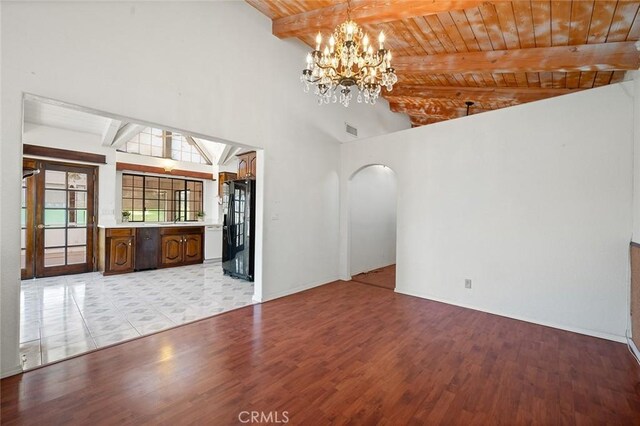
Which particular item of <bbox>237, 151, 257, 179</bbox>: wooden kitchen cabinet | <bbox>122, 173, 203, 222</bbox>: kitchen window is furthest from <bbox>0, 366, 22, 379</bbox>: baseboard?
<bbox>122, 173, 203, 222</bbox>: kitchen window

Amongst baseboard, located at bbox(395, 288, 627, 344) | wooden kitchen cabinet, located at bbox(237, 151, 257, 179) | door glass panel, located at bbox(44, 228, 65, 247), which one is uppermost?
wooden kitchen cabinet, located at bbox(237, 151, 257, 179)

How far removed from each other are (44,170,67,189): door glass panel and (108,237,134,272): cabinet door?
151 centimetres

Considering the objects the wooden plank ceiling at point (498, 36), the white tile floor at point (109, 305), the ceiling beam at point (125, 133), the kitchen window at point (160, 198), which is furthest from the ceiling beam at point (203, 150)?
the wooden plank ceiling at point (498, 36)

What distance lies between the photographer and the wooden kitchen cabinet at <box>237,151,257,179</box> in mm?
5441

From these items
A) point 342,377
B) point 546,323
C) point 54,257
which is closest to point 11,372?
point 342,377

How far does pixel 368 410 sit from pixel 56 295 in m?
5.04

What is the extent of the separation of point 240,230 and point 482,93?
5319 millimetres

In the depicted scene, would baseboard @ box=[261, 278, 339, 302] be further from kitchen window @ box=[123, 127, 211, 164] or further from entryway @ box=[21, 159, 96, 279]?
kitchen window @ box=[123, 127, 211, 164]

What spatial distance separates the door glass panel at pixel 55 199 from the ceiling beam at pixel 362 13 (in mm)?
5380

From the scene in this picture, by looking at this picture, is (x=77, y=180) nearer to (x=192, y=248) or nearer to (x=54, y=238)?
(x=54, y=238)

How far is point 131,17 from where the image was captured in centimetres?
278

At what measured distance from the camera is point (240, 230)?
543 centimetres

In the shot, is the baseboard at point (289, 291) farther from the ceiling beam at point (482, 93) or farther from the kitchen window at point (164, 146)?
the kitchen window at point (164, 146)

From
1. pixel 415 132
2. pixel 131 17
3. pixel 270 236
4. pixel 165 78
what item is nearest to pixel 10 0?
pixel 131 17
